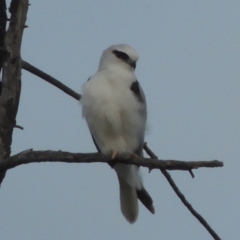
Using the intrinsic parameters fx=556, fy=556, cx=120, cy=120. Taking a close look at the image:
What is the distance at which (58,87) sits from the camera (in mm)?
3895

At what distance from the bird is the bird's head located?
0.60ft

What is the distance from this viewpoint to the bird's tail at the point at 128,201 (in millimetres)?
4148

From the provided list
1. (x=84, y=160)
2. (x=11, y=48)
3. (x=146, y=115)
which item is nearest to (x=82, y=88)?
(x=146, y=115)

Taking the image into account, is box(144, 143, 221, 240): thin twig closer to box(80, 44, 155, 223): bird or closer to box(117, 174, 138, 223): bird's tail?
box(80, 44, 155, 223): bird

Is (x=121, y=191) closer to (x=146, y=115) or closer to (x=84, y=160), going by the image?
(x=146, y=115)

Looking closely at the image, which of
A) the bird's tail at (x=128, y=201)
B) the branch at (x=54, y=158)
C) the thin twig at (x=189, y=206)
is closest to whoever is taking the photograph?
the branch at (x=54, y=158)

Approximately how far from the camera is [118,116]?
362cm

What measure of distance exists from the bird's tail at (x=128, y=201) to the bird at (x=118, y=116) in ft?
0.05

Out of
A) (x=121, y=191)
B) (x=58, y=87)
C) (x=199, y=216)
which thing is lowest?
(x=121, y=191)

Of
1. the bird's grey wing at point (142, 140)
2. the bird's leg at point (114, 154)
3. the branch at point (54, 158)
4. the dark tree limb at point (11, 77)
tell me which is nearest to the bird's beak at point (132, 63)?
the bird's grey wing at point (142, 140)

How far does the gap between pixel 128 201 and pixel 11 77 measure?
1.55 meters

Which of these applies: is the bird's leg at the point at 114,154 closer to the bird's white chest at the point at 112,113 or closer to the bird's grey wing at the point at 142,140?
the bird's white chest at the point at 112,113

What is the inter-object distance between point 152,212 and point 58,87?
109 cm

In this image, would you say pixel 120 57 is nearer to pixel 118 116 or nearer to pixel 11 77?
pixel 118 116
